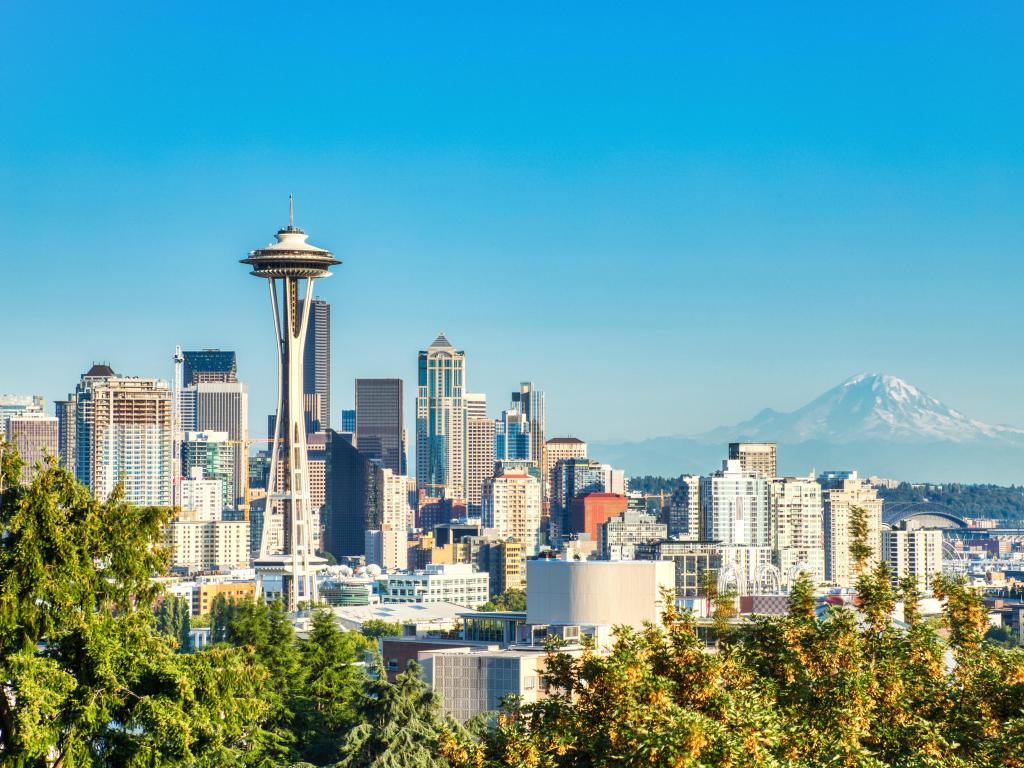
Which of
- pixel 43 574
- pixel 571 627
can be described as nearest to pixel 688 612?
pixel 43 574

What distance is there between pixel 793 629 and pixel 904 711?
3.95 meters

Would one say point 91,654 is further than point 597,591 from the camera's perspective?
No

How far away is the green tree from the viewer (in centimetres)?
2814

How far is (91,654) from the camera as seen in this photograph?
94.8 ft

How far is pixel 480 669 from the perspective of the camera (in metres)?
72.8

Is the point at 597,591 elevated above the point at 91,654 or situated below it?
below

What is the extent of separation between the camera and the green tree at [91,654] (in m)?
28.1

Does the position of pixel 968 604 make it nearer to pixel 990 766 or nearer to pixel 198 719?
pixel 990 766

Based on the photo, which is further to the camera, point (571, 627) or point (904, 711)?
point (571, 627)

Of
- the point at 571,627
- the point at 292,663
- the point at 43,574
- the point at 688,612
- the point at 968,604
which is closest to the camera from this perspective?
the point at 43,574

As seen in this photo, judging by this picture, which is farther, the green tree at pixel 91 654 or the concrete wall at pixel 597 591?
the concrete wall at pixel 597 591

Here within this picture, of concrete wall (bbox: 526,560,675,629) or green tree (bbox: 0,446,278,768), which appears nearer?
green tree (bbox: 0,446,278,768)

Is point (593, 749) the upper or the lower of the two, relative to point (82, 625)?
lower

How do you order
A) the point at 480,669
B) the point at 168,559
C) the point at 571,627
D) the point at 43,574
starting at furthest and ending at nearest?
the point at 571,627 → the point at 480,669 → the point at 168,559 → the point at 43,574
